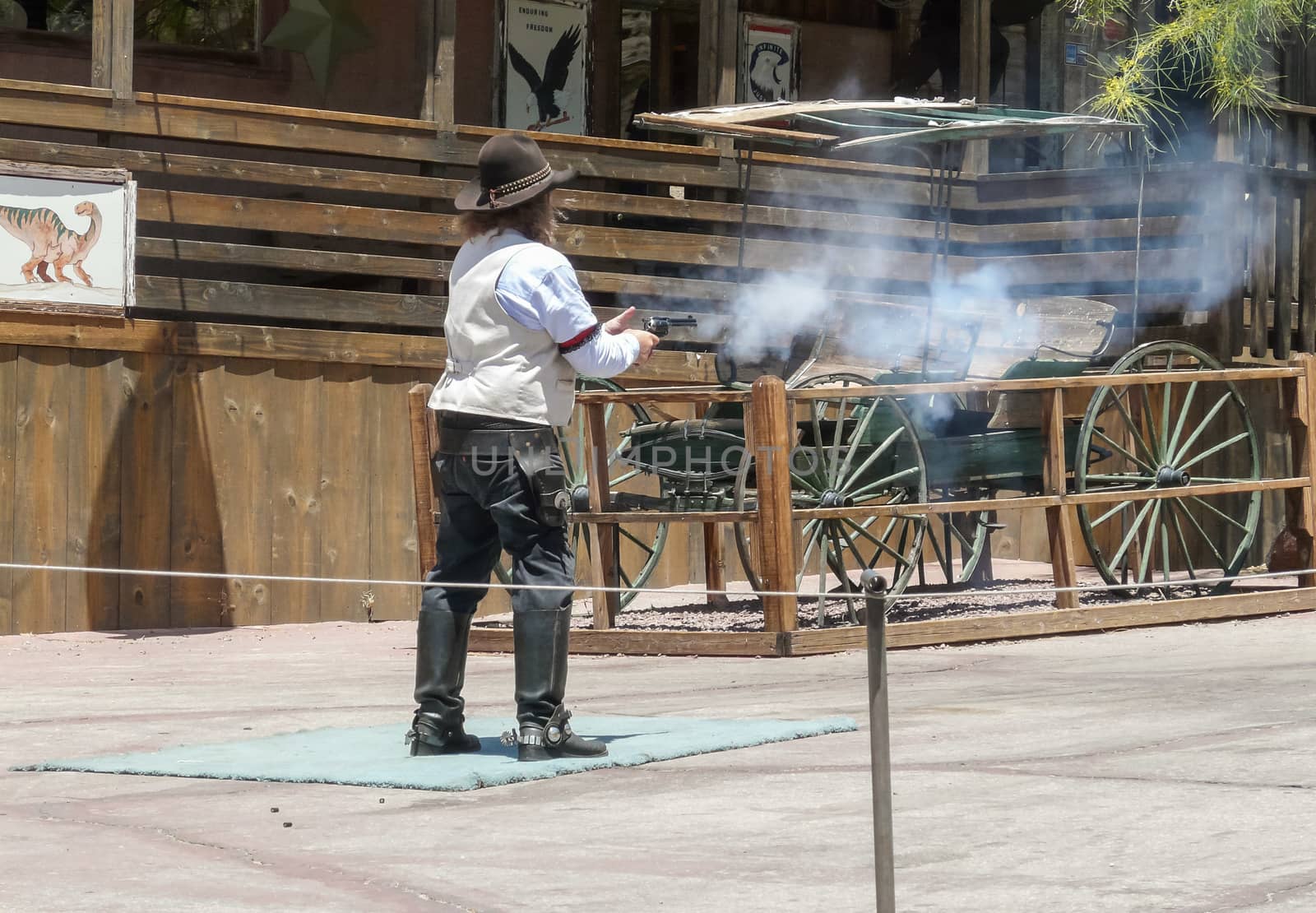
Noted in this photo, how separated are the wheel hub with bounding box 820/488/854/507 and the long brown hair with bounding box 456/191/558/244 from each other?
3.55 meters

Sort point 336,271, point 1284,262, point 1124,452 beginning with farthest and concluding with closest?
1. point 1284,262
2. point 336,271
3. point 1124,452

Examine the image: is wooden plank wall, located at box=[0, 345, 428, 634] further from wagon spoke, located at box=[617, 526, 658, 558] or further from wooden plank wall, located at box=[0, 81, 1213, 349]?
wagon spoke, located at box=[617, 526, 658, 558]

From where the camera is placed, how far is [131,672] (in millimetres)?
8586

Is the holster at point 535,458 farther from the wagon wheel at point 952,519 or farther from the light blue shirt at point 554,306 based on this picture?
the wagon wheel at point 952,519

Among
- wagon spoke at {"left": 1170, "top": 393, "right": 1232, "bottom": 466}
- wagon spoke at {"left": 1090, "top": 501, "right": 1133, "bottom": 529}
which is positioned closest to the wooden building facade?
wagon spoke at {"left": 1170, "top": 393, "right": 1232, "bottom": 466}

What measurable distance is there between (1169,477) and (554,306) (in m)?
5.06

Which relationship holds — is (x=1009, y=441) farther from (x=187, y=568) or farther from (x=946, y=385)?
(x=187, y=568)

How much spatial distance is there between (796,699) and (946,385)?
2.49 m

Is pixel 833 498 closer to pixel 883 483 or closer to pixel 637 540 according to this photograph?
pixel 883 483

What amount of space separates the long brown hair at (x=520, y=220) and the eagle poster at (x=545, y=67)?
318 inches

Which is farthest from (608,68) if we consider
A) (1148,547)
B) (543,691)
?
(543,691)

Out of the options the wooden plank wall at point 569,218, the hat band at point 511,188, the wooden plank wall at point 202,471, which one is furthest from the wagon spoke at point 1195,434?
the hat band at point 511,188

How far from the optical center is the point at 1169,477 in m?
9.72

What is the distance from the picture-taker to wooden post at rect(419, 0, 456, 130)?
11.5 metres
